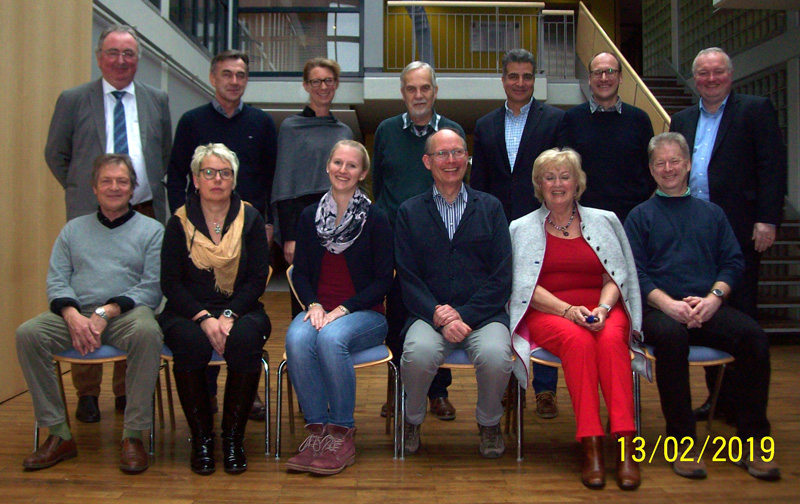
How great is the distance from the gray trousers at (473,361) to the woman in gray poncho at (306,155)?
92 centimetres

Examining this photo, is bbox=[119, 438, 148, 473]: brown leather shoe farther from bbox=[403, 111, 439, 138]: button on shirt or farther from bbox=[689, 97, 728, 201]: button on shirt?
bbox=[689, 97, 728, 201]: button on shirt

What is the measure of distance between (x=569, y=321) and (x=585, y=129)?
108 cm

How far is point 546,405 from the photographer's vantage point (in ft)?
10.9

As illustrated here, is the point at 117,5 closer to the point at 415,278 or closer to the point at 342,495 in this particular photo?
the point at 415,278

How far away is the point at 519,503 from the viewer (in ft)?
7.35

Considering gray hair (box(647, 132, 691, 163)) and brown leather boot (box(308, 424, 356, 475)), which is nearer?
brown leather boot (box(308, 424, 356, 475))

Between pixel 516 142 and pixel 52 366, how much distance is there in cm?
232

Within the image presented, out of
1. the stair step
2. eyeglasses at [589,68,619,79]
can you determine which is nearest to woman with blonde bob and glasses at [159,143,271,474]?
eyeglasses at [589,68,619,79]

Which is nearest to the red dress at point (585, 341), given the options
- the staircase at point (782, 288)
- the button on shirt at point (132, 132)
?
the button on shirt at point (132, 132)

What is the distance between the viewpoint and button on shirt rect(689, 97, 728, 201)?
3.09 metres

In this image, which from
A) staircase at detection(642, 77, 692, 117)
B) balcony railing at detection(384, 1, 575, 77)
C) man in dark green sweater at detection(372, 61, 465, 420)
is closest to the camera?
man in dark green sweater at detection(372, 61, 465, 420)

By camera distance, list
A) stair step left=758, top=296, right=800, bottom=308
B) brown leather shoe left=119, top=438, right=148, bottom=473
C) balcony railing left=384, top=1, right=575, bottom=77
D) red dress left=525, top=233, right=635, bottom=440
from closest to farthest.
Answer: red dress left=525, top=233, right=635, bottom=440
brown leather shoe left=119, top=438, right=148, bottom=473
stair step left=758, top=296, right=800, bottom=308
balcony railing left=384, top=1, right=575, bottom=77

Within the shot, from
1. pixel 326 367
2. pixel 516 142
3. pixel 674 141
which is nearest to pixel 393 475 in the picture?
pixel 326 367

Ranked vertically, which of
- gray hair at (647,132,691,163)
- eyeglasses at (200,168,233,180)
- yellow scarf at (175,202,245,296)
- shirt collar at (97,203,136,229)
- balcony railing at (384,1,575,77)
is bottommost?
yellow scarf at (175,202,245,296)
